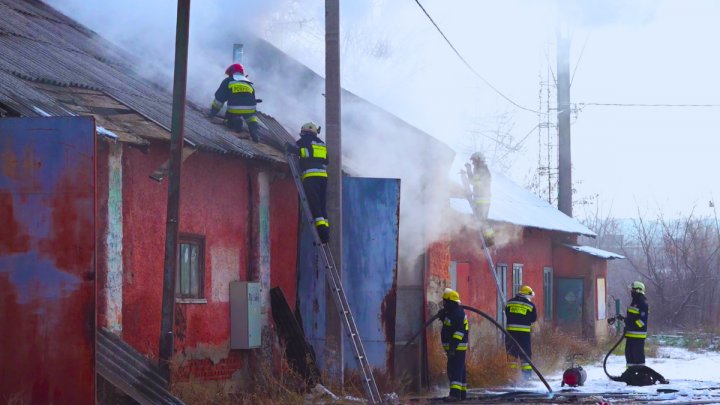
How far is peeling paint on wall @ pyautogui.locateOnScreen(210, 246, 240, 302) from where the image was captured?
42.8 ft

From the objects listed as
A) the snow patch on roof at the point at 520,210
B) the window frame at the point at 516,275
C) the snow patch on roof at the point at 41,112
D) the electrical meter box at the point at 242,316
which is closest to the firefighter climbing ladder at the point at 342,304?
the electrical meter box at the point at 242,316

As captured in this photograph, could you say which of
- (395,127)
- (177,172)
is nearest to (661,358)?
(395,127)

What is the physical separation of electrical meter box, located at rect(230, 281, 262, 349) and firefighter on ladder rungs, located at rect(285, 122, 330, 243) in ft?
3.49

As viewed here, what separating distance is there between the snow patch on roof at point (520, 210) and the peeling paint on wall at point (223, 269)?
17.6 feet

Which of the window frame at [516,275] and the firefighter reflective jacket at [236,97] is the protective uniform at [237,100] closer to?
the firefighter reflective jacket at [236,97]

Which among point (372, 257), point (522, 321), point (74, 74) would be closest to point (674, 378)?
point (522, 321)

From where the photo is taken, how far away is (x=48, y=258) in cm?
936

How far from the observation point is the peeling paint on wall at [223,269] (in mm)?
13039

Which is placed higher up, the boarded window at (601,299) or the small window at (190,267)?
the small window at (190,267)

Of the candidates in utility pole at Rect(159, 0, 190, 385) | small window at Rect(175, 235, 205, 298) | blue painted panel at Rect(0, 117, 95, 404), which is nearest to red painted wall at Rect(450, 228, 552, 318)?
small window at Rect(175, 235, 205, 298)

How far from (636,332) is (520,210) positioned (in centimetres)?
733

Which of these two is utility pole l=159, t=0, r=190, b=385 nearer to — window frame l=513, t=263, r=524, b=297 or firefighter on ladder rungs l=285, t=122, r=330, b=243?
firefighter on ladder rungs l=285, t=122, r=330, b=243

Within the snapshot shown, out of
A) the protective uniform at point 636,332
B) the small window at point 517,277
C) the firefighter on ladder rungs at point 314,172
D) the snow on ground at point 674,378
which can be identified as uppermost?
the firefighter on ladder rungs at point 314,172

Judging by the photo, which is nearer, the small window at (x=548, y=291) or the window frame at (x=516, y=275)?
the window frame at (x=516, y=275)
